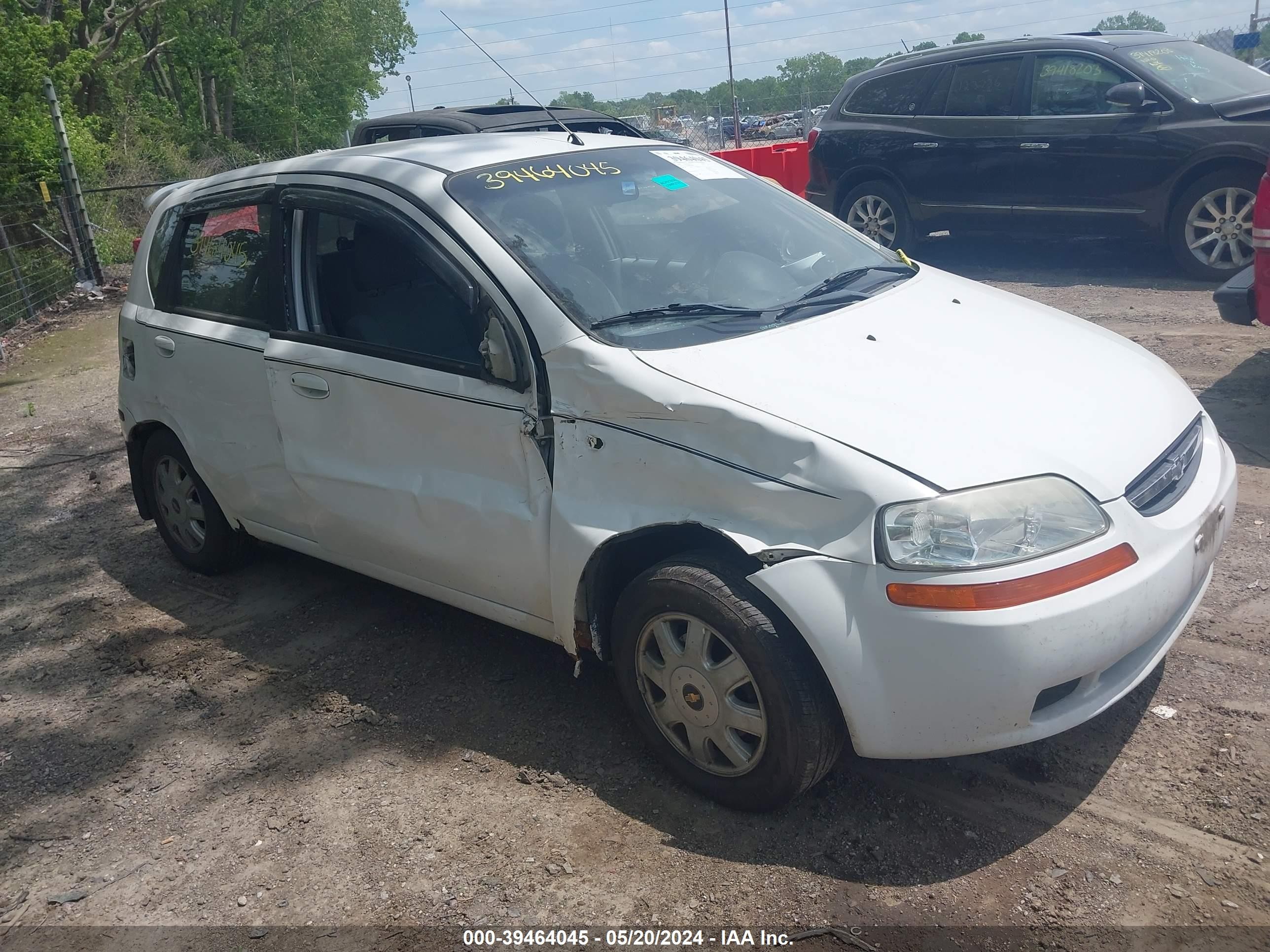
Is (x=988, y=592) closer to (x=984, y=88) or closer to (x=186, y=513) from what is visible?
(x=186, y=513)

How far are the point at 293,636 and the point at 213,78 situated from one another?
34.8 metres

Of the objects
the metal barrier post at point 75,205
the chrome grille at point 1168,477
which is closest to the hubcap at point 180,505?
the chrome grille at point 1168,477

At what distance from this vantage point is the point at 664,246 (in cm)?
369

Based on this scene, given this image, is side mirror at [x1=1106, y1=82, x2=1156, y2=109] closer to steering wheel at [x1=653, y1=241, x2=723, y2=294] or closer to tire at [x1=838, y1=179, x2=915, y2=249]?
tire at [x1=838, y1=179, x2=915, y2=249]

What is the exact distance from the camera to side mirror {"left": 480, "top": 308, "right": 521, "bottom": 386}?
328cm

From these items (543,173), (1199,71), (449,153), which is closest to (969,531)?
(543,173)

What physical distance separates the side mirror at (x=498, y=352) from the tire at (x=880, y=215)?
7.66 m

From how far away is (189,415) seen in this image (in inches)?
183

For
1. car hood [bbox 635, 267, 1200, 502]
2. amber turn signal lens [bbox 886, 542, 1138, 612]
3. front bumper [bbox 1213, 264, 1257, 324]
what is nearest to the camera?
amber turn signal lens [bbox 886, 542, 1138, 612]

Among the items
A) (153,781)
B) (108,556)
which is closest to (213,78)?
(108,556)

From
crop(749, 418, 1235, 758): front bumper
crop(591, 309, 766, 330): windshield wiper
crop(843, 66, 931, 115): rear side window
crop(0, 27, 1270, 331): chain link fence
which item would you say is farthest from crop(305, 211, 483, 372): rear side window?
crop(0, 27, 1270, 331): chain link fence

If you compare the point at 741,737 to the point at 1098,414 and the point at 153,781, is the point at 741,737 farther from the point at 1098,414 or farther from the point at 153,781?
the point at 153,781

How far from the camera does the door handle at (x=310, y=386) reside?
3.89m

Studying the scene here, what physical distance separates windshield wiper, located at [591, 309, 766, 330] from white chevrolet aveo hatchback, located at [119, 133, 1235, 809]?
1cm
